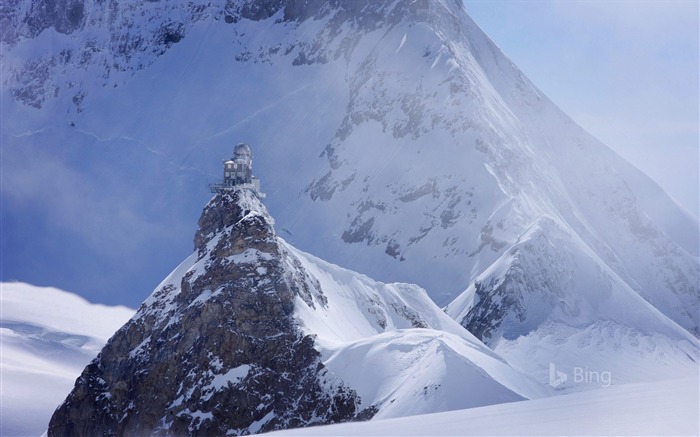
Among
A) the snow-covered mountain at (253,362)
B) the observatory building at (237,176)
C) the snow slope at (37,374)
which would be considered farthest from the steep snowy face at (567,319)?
the snow slope at (37,374)

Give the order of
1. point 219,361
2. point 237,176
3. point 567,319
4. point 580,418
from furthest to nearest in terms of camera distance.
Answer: point 567,319 → point 237,176 → point 219,361 → point 580,418

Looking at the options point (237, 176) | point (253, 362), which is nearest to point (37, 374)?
point (237, 176)

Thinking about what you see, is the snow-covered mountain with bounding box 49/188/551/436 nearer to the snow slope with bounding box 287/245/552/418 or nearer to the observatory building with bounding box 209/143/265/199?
the snow slope with bounding box 287/245/552/418

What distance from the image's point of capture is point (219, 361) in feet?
290

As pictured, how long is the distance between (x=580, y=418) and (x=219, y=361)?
7031cm

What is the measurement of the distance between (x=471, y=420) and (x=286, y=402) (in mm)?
64456

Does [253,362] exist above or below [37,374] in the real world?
below

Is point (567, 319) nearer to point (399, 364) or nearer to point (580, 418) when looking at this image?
point (399, 364)

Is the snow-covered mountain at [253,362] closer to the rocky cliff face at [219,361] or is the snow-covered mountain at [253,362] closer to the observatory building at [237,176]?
the rocky cliff face at [219,361]

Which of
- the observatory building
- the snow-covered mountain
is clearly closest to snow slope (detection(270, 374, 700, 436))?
the snow-covered mountain

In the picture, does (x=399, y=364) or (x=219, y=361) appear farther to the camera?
(x=219, y=361)

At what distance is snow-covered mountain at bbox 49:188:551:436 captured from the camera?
268 ft

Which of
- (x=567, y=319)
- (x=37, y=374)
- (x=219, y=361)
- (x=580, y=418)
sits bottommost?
(x=580, y=418)

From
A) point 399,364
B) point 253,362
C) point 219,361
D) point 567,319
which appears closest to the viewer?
point 399,364
